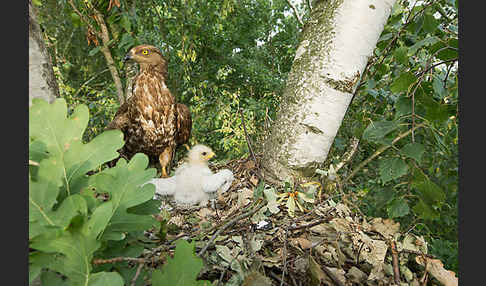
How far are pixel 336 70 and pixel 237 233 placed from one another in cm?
77

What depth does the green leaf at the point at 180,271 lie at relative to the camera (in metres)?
0.44

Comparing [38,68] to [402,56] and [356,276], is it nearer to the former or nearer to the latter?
[356,276]

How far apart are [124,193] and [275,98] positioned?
4.09 metres

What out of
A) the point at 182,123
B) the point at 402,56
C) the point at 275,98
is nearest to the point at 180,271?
the point at 402,56

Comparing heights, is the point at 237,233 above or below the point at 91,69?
above

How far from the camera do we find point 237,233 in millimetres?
896

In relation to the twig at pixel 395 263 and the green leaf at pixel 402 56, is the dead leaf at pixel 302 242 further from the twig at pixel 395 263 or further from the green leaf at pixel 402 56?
the green leaf at pixel 402 56

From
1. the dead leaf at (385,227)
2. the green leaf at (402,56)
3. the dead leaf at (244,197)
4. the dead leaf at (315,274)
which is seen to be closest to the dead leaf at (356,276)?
the dead leaf at (315,274)

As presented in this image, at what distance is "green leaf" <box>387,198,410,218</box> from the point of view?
1005 millimetres

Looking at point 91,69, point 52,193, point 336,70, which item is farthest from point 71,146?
point 91,69

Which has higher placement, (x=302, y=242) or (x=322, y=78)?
(x=322, y=78)

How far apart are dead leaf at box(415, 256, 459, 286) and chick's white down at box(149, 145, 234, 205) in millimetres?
967

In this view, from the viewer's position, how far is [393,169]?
986mm

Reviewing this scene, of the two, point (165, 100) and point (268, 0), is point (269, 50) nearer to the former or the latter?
point (268, 0)
